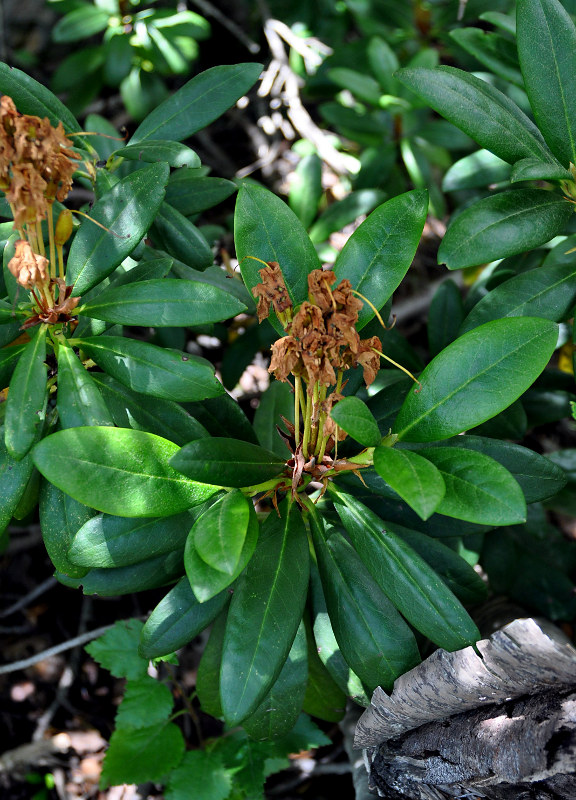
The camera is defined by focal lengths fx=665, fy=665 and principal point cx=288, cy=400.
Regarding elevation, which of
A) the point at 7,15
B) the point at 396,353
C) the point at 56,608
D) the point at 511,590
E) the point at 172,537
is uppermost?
the point at 7,15

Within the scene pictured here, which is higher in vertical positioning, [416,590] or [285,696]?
[416,590]

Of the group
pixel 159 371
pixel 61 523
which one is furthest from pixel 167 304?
pixel 61 523

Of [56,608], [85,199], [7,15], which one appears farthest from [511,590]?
[7,15]

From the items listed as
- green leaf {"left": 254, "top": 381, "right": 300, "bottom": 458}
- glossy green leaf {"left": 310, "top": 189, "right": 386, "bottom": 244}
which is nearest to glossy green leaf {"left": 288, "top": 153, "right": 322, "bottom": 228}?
glossy green leaf {"left": 310, "top": 189, "right": 386, "bottom": 244}

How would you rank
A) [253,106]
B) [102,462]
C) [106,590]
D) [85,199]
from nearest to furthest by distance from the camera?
[102,462], [106,590], [85,199], [253,106]

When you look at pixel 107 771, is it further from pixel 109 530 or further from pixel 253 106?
pixel 253 106

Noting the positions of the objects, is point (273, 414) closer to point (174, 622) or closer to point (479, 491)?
point (174, 622)
